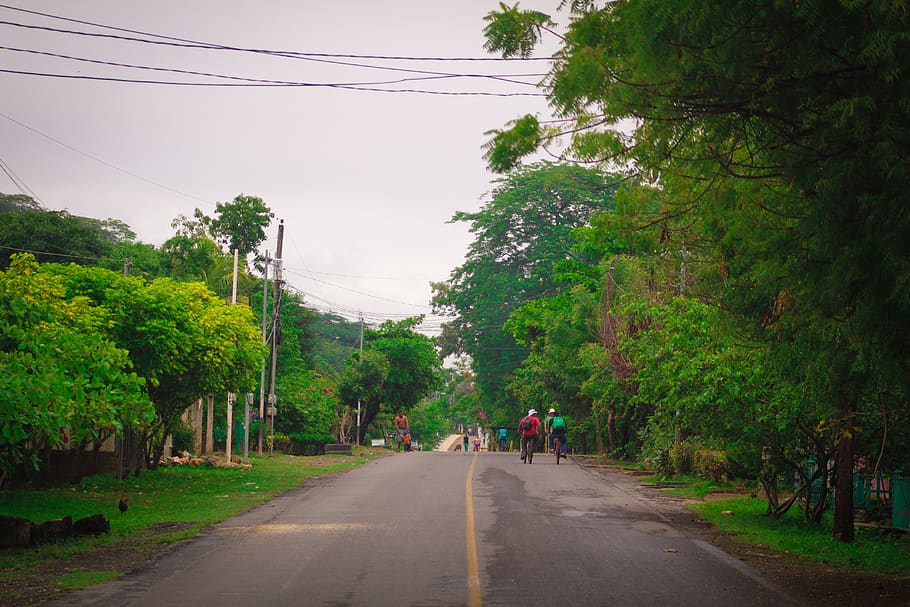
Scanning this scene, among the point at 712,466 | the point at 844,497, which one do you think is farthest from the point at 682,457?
the point at 844,497

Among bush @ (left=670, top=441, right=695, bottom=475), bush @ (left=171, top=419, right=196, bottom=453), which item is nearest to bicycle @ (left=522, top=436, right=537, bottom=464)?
bush @ (left=670, top=441, right=695, bottom=475)

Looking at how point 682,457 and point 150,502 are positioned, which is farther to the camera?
point 682,457

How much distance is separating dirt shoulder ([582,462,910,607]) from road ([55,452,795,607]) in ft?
1.01

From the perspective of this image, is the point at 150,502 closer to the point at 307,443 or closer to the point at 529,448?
the point at 529,448

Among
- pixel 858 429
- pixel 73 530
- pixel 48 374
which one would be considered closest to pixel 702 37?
pixel 858 429

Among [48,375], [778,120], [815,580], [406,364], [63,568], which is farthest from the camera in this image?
[406,364]

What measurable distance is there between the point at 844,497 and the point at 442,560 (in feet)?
22.3

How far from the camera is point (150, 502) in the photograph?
809 inches

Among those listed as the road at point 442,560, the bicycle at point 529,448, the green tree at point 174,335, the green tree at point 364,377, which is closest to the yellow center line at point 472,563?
the road at point 442,560

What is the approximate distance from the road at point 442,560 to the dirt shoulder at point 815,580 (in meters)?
0.31

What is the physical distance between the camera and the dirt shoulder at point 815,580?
1038 centimetres

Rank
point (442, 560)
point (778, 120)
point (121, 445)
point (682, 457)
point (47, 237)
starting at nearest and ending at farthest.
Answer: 1. point (778, 120)
2. point (442, 560)
3. point (121, 445)
4. point (682, 457)
5. point (47, 237)

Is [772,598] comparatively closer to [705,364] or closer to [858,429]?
[858,429]

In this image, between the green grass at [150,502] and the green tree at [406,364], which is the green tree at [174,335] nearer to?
the green grass at [150,502]
